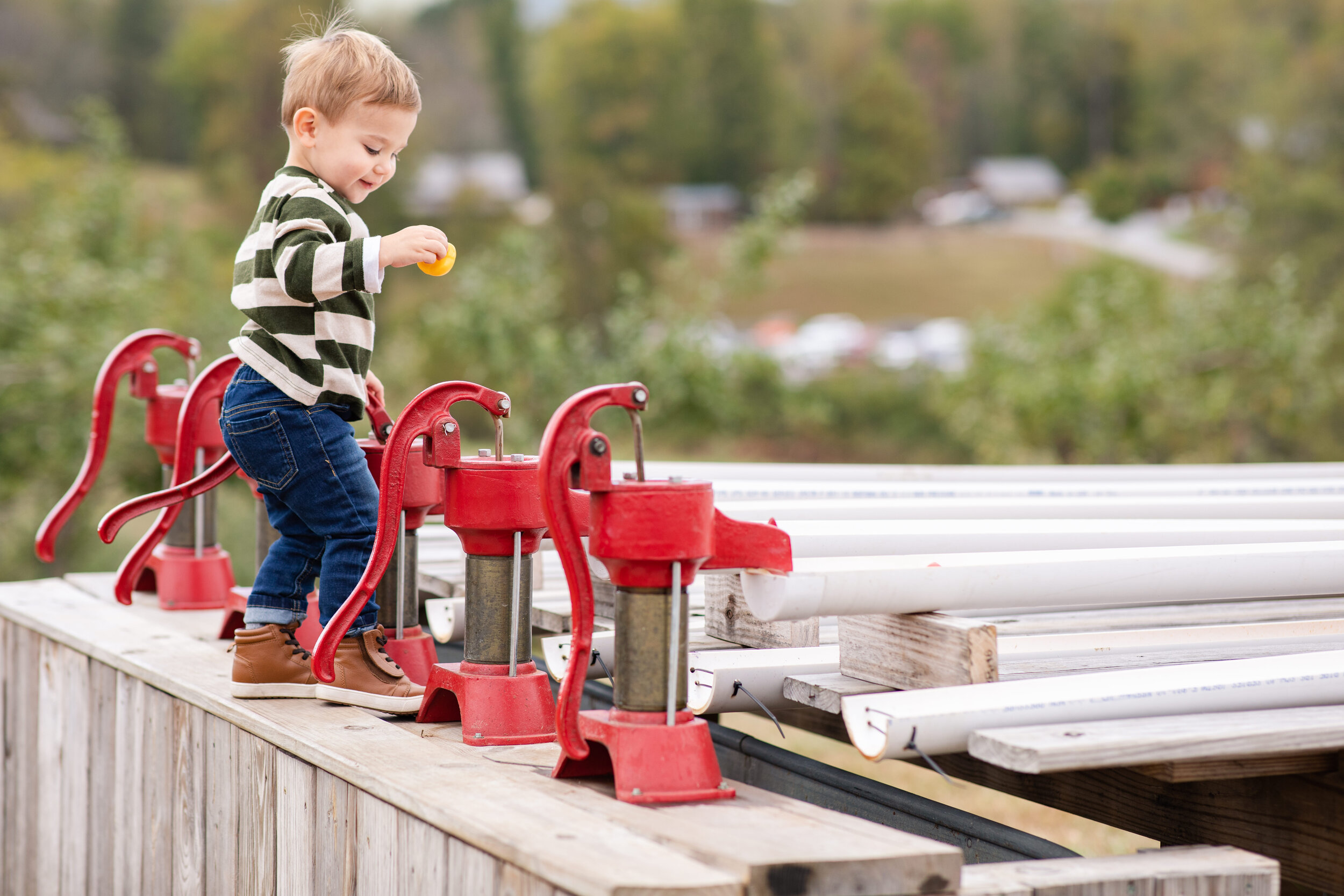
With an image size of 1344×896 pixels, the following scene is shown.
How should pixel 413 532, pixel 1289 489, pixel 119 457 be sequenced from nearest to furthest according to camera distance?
1. pixel 413 532
2. pixel 1289 489
3. pixel 119 457

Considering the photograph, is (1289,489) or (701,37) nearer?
(1289,489)

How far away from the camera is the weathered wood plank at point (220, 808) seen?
2.71 meters

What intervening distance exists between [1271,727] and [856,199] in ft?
224

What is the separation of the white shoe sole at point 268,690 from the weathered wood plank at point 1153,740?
1.45 metres

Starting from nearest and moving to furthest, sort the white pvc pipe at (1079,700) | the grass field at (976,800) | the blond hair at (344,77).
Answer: the white pvc pipe at (1079,700)
the blond hair at (344,77)
the grass field at (976,800)

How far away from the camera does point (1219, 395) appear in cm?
1452

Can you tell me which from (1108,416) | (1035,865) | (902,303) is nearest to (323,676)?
(1035,865)

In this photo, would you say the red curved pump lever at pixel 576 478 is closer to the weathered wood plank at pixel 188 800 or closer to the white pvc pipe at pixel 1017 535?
the white pvc pipe at pixel 1017 535

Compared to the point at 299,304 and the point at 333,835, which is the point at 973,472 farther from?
the point at 333,835

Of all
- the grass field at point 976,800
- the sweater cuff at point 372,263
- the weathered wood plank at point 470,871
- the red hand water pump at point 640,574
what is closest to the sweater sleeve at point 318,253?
the sweater cuff at point 372,263

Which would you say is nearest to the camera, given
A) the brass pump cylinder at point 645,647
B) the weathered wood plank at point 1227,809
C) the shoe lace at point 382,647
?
the brass pump cylinder at point 645,647

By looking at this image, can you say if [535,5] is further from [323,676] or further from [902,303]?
[323,676]

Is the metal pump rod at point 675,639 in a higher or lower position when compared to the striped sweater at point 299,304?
lower

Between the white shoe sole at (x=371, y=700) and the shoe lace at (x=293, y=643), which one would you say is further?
the shoe lace at (x=293, y=643)
